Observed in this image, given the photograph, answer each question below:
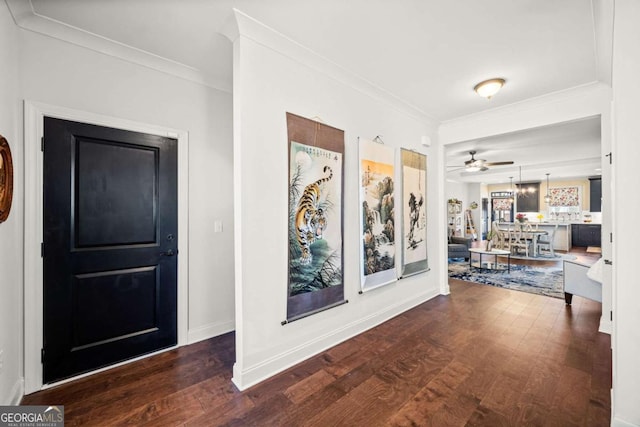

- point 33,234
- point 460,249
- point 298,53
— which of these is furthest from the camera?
point 460,249

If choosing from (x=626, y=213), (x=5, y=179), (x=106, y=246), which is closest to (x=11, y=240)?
(x=5, y=179)

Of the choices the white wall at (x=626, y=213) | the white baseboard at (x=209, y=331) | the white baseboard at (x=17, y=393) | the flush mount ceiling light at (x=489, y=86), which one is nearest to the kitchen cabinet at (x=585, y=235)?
the flush mount ceiling light at (x=489, y=86)

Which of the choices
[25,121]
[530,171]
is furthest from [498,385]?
[530,171]

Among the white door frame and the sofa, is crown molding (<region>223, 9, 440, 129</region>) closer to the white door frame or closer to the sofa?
the white door frame

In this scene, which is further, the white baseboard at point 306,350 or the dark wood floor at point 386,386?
the white baseboard at point 306,350

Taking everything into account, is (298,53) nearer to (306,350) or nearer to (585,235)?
(306,350)

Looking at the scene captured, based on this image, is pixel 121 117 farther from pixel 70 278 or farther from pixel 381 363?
pixel 381 363

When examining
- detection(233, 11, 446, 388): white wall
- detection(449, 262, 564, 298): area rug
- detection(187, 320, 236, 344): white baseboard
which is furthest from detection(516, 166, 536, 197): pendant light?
detection(187, 320, 236, 344): white baseboard

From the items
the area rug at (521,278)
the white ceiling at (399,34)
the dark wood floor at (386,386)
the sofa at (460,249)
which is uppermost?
the white ceiling at (399,34)

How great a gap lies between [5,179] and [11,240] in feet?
1.48

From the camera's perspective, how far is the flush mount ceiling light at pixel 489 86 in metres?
2.97

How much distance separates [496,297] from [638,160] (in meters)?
3.32

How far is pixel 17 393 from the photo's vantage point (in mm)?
1837

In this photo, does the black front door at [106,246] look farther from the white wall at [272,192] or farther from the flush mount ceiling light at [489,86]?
the flush mount ceiling light at [489,86]
